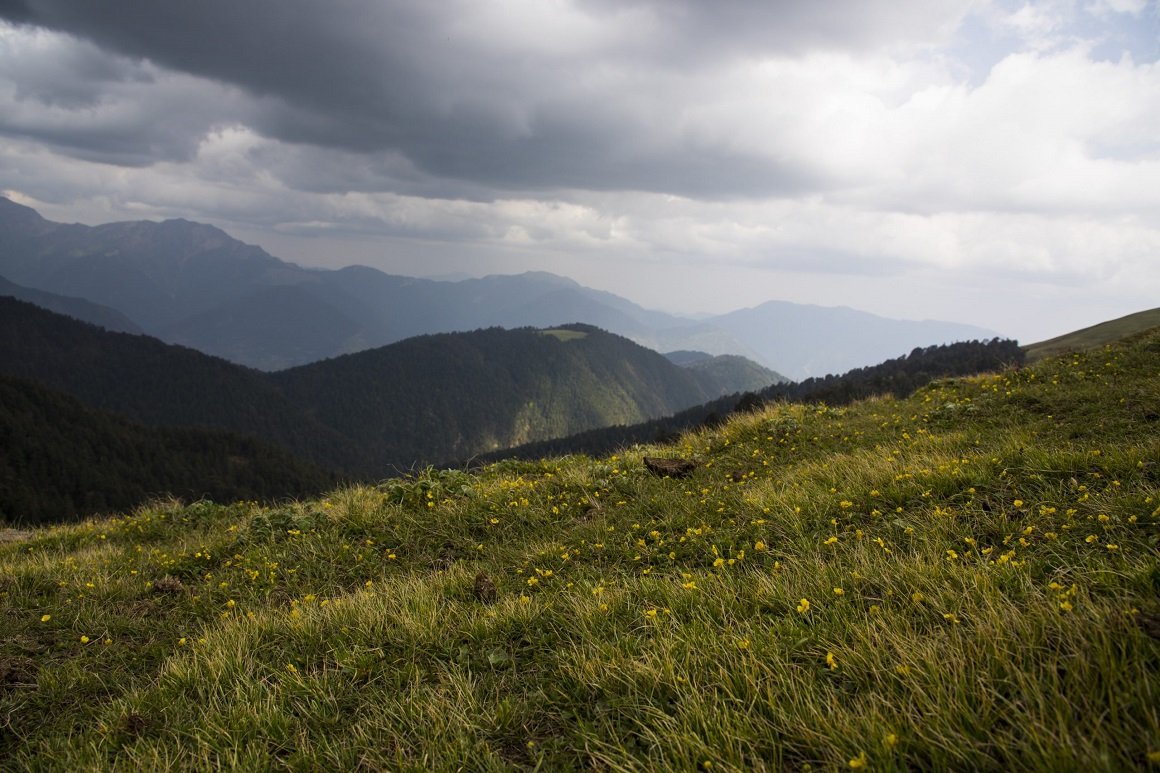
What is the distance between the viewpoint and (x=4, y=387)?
4717 inches

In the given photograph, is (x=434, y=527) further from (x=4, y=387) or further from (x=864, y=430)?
(x=4, y=387)

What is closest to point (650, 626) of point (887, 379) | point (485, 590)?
point (485, 590)

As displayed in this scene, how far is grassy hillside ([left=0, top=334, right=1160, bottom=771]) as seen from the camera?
2.37m

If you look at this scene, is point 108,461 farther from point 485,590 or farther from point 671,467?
point 485,590

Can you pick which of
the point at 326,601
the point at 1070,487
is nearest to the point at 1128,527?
the point at 1070,487

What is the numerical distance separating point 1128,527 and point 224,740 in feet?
21.3

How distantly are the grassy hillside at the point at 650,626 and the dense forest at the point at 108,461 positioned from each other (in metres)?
111

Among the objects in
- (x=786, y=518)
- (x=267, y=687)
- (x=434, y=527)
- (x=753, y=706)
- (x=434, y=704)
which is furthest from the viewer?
(x=434, y=527)

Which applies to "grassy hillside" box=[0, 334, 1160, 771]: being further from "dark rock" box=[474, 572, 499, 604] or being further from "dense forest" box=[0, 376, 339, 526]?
"dense forest" box=[0, 376, 339, 526]

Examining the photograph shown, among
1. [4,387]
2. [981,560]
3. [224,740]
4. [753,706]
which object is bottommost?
[4,387]

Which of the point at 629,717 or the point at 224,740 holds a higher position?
the point at 629,717

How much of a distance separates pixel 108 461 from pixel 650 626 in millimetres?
159079

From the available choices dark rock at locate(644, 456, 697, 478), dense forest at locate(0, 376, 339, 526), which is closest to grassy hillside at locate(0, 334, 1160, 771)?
dark rock at locate(644, 456, 697, 478)

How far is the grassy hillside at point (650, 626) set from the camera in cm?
237
